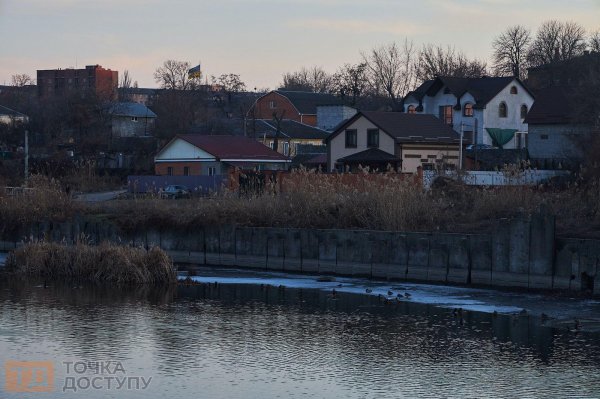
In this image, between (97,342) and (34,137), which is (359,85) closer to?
(34,137)

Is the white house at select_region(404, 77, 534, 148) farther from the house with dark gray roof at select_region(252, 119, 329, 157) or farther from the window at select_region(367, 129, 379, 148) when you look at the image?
the window at select_region(367, 129, 379, 148)

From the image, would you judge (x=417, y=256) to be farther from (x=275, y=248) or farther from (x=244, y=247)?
(x=244, y=247)

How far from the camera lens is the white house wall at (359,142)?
63938 mm

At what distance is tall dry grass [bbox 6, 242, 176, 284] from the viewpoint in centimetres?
3055

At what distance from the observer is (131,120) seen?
108m

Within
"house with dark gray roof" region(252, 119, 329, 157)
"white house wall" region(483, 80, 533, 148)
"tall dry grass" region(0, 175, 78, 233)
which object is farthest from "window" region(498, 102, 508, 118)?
"tall dry grass" region(0, 175, 78, 233)

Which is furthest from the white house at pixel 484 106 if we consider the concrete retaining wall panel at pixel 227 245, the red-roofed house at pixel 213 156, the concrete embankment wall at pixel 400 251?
the concrete retaining wall panel at pixel 227 245

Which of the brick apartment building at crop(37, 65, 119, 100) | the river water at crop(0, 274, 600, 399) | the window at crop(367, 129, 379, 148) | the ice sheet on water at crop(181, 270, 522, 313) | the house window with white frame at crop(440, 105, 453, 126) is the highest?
the brick apartment building at crop(37, 65, 119, 100)

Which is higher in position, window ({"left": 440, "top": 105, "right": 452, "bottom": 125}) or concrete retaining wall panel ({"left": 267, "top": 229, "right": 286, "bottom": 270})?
window ({"left": 440, "top": 105, "right": 452, "bottom": 125})

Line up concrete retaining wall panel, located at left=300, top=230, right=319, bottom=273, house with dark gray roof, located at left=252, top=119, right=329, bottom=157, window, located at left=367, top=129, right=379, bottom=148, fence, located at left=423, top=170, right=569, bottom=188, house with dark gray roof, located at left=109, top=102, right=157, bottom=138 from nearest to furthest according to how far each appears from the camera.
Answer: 1. concrete retaining wall panel, located at left=300, top=230, right=319, bottom=273
2. fence, located at left=423, top=170, right=569, bottom=188
3. window, located at left=367, top=129, right=379, bottom=148
4. house with dark gray roof, located at left=252, top=119, right=329, bottom=157
5. house with dark gray roof, located at left=109, top=102, right=157, bottom=138

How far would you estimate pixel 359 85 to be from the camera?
117 m

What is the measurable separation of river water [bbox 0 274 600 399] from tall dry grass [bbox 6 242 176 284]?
1.79 m

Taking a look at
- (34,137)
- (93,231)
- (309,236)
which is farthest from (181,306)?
(34,137)

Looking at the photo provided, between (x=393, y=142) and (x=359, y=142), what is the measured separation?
356 centimetres
